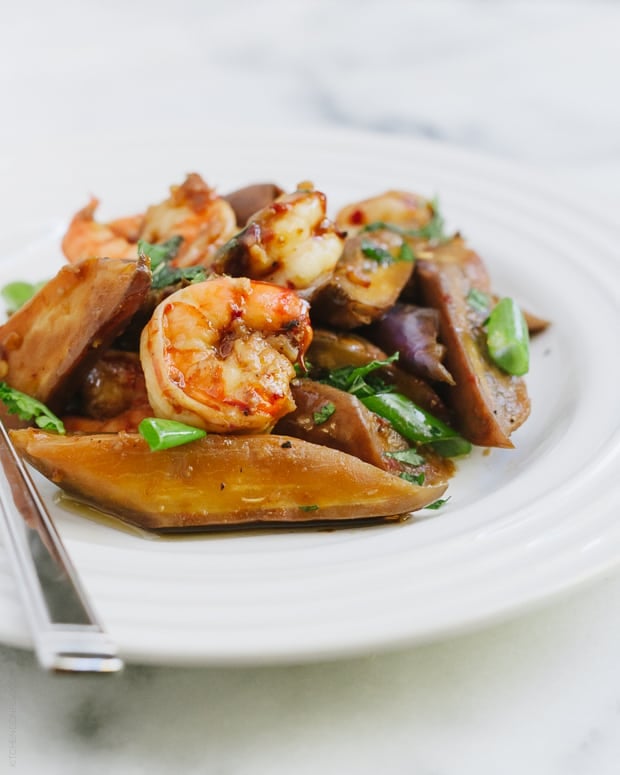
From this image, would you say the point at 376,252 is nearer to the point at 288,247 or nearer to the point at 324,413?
the point at 288,247

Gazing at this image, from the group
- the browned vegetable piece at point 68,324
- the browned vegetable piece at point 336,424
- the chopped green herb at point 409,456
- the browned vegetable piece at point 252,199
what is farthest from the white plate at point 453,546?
the browned vegetable piece at point 252,199

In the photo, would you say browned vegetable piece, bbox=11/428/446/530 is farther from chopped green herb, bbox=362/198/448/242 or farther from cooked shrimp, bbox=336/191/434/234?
cooked shrimp, bbox=336/191/434/234

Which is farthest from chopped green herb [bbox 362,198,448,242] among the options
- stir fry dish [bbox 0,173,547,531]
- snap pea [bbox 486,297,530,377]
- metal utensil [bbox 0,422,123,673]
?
metal utensil [bbox 0,422,123,673]

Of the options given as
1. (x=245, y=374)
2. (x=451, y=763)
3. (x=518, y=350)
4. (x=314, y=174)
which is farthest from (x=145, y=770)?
(x=314, y=174)

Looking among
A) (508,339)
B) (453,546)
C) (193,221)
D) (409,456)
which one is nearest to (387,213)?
(193,221)

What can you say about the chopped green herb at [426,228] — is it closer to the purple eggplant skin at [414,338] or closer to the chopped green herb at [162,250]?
the purple eggplant skin at [414,338]

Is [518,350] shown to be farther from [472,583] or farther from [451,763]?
[451,763]
